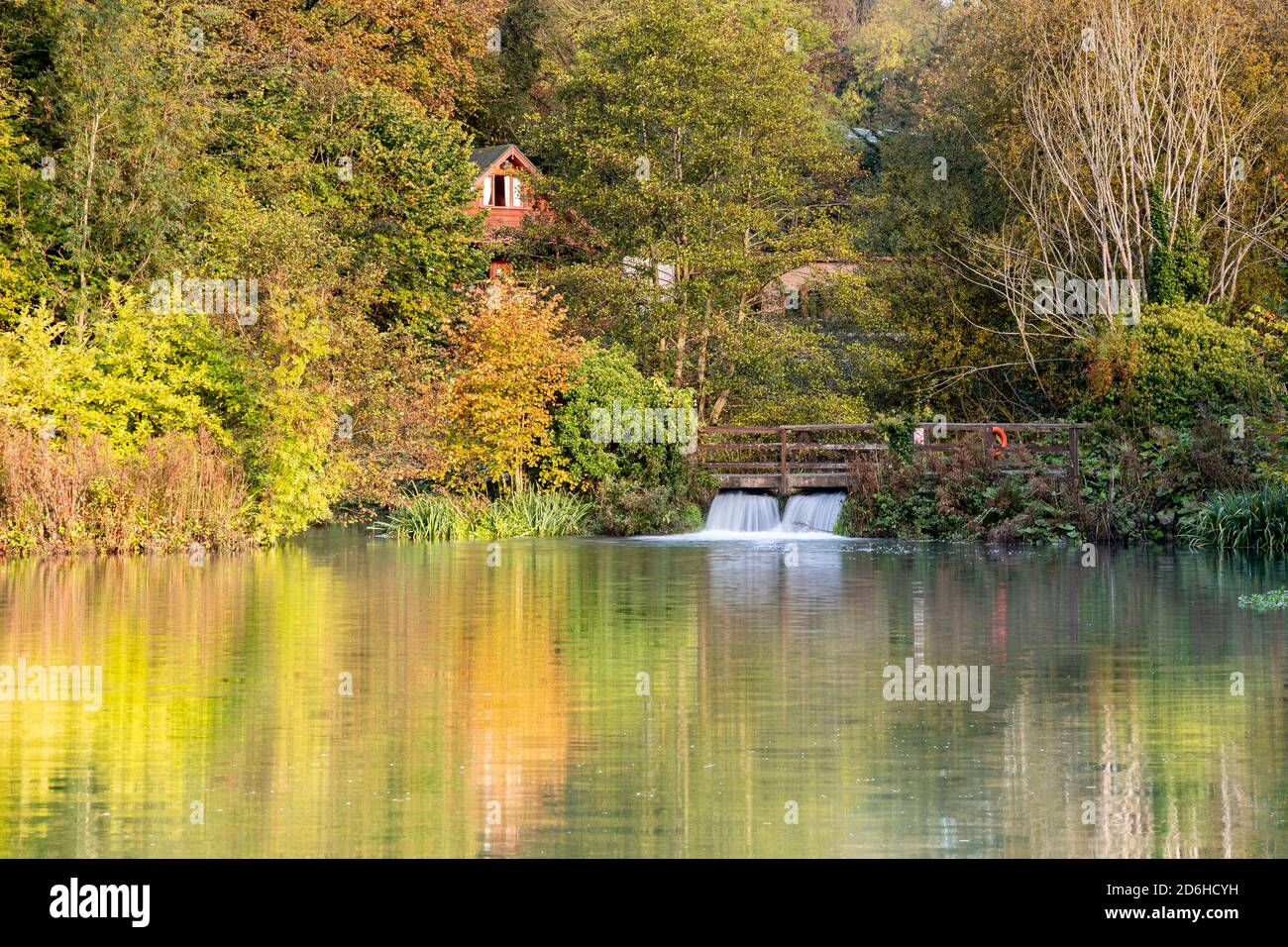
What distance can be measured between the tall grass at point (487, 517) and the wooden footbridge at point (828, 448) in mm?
4030

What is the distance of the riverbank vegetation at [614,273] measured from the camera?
32219 mm

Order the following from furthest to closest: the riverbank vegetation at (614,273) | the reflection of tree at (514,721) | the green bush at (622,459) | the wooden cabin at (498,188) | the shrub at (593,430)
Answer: the wooden cabin at (498,188) < the shrub at (593,430) < the green bush at (622,459) < the riverbank vegetation at (614,273) < the reflection of tree at (514,721)

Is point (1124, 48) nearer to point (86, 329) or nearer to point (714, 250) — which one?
point (714, 250)

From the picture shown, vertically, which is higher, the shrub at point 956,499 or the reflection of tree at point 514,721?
the shrub at point 956,499

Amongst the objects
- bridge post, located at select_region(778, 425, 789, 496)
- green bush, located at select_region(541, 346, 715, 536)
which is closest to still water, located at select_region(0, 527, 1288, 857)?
green bush, located at select_region(541, 346, 715, 536)

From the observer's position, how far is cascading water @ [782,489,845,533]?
124 feet

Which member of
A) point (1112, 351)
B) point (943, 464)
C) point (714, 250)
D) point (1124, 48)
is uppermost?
point (1124, 48)

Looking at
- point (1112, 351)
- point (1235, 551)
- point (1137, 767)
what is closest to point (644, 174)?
point (1112, 351)

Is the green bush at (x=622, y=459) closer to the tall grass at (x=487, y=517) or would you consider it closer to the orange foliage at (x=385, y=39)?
the tall grass at (x=487, y=517)

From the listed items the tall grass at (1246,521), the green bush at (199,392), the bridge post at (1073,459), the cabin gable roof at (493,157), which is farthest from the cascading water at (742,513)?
the cabin gable roof at (493,157)

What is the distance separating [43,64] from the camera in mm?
36375

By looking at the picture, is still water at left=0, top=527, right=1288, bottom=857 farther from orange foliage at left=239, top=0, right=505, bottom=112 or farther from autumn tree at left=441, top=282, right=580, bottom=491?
orange foliage at left=239, top=0, right=505, bottom=112

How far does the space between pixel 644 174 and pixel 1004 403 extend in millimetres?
10374

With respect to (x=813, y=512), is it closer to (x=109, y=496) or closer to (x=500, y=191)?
(x=109, y=496)
